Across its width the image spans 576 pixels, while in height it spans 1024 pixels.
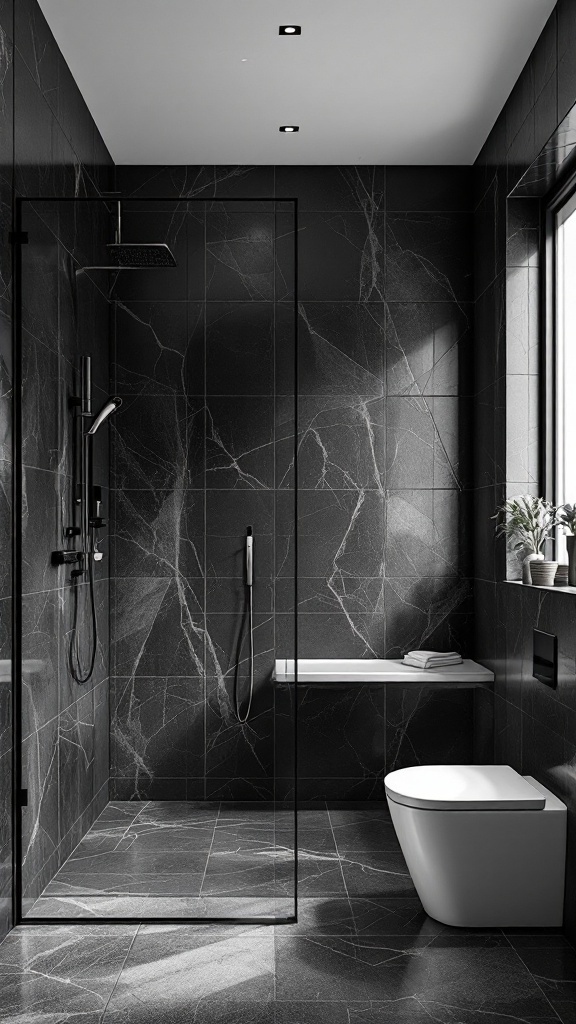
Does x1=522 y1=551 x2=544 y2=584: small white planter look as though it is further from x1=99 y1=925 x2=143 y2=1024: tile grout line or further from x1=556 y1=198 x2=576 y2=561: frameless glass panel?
x1=99 y1=925 x2=143 y2=1024: tile grout line

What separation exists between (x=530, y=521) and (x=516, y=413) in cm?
52

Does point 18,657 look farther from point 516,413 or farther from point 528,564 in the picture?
point 516,413

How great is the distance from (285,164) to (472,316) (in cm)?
118

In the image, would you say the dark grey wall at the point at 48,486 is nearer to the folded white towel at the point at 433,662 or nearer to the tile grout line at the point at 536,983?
the tile grout line at the point at 536,983

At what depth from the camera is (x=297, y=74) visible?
3.52 meters

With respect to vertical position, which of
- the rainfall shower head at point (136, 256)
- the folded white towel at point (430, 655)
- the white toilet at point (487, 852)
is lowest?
the white toilet at point (487, 852)

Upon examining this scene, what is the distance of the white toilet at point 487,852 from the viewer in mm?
2787

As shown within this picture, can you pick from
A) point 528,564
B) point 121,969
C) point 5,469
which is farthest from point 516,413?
point 121,969

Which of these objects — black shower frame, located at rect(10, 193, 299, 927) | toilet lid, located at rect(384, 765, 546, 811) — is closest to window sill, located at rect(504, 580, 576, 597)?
toilet lid, located at rect(384, 765, 546, 811)

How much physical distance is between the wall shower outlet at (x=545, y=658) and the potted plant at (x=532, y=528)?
0.23 m

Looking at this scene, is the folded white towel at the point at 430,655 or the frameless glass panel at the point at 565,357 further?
the folded white towel at the point at 430,655

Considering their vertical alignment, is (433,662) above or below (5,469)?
below

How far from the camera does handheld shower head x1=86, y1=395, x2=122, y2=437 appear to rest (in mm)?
2951

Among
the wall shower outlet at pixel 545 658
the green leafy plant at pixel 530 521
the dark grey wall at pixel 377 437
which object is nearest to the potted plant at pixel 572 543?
the wall shower outlet at pixel 545 658
